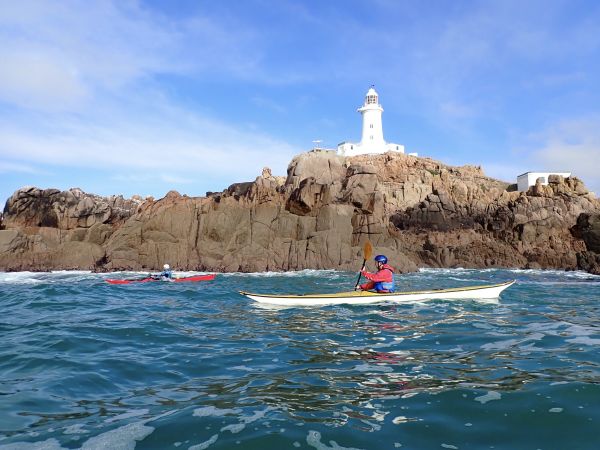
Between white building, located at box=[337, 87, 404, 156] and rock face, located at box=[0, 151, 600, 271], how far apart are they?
40813 millimetres

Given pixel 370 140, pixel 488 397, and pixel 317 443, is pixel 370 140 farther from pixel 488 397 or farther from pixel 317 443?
pixel 317 443

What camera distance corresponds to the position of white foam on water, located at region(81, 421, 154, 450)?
5.45 m

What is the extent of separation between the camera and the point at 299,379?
8070mm

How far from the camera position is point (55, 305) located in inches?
679

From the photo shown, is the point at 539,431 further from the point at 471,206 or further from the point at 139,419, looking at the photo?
the point at 471,206

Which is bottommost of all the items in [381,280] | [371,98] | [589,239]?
[381,280]

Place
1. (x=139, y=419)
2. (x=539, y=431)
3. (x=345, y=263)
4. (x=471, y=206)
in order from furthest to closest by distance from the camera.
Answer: (x=471, y=206) → (x=345, y=263) → (x=139, y=419) → (x=539, y=431)

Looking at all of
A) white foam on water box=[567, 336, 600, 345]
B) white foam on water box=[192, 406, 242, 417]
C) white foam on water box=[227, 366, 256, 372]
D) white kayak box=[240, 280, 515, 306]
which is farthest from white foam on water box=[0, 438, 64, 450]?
white kayak box=[240, 280, 515, 306]

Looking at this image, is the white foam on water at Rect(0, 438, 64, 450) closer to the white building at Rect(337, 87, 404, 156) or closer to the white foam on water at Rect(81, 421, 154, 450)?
the white foam on water at Rect(81, 421, 154, 450)

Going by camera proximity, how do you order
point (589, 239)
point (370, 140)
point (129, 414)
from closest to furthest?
point (129, 414)
point (589, 239)
point (370, 140)

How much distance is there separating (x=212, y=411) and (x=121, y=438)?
1.25 metres

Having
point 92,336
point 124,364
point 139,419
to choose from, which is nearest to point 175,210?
point 92,336

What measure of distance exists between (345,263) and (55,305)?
80.3 feet

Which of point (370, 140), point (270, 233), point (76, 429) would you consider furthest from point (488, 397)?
point (370, 140)
